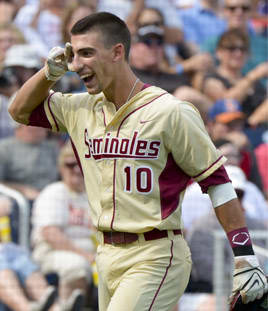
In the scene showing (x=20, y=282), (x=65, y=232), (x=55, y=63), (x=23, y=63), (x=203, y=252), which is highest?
(x=55, y=63)

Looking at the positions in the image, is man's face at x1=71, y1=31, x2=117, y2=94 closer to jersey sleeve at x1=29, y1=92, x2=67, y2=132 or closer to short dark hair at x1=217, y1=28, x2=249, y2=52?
jersey sleeve at x1=29, y1=92, x2=67, y2=132

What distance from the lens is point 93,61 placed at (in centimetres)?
434

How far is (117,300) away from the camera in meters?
4.21

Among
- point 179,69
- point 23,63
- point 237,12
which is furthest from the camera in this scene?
point 237,12

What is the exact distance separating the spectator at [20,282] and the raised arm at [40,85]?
9.97 ft

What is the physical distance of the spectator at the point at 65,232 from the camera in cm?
770

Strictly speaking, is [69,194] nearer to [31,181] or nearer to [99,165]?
[31,181]

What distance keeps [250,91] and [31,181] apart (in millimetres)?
3520

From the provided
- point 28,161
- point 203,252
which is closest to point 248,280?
point 203,252

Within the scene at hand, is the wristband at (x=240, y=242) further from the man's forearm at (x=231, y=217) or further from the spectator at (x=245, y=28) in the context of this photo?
the spectator at (x=245, y=28)

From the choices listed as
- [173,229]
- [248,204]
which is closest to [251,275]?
[173,229]

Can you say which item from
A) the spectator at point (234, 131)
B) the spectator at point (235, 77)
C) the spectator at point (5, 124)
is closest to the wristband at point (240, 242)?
the spectator at point (234, 131)

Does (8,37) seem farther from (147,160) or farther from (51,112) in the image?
(147,160)

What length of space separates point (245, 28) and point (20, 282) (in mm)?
5446
